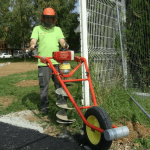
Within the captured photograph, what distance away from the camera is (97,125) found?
2.69 metres

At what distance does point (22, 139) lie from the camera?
311 cm

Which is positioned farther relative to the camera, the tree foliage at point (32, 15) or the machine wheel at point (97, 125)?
the tree foliage at point (32, 15)

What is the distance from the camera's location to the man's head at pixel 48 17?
399 centimetres

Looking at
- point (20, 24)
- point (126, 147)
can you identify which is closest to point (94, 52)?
point (126, 147)

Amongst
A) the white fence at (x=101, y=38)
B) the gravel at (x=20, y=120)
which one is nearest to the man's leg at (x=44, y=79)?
the gravel at (x=20, y=120)

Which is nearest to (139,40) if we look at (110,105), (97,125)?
(110,105)

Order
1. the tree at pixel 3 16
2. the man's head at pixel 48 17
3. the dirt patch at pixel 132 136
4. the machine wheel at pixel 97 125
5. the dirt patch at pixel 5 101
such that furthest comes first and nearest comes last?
the tree at pixel 3 16, the dirt patch at pixel 5 101, the man's head at pixel 48 17, the dirt patch at pixel 132 136, the machine wheel at pixel 97 125

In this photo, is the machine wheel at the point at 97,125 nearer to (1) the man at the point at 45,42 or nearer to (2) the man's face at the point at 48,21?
(1) the man at the point at 45,42

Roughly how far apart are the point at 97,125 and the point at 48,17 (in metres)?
2.31

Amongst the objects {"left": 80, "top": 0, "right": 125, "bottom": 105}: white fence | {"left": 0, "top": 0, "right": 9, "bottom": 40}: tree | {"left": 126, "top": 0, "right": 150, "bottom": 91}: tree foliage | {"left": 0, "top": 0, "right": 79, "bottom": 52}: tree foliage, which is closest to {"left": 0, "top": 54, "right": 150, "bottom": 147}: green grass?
{"left": 80, "top": 0, "right": 125, "bottom": 105}: white fence

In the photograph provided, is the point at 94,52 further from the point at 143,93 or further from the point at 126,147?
the point at 126,147

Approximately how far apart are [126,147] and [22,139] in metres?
1.44

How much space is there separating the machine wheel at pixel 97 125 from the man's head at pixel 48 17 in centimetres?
206

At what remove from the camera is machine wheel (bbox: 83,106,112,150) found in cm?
254
